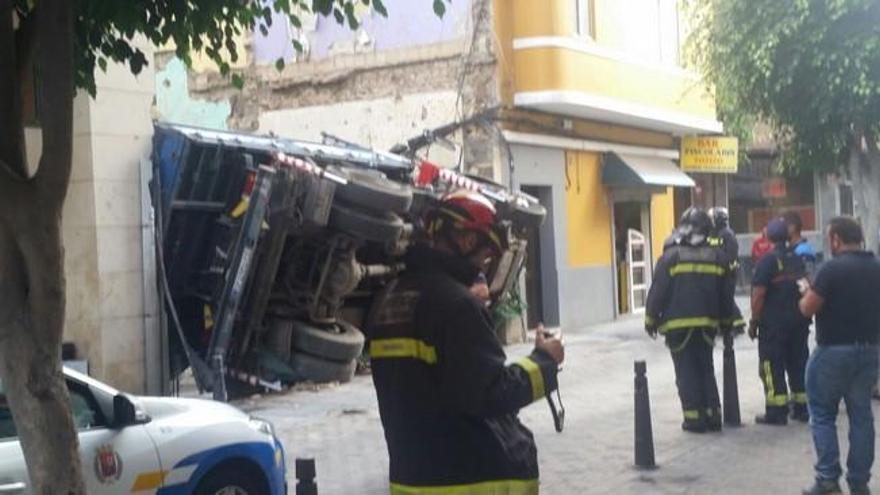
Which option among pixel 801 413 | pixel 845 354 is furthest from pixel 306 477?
pixel 801 413

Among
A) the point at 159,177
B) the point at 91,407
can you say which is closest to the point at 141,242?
the point at 159,177

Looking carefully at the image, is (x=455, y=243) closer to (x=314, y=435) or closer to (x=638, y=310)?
(x=314, y=435)

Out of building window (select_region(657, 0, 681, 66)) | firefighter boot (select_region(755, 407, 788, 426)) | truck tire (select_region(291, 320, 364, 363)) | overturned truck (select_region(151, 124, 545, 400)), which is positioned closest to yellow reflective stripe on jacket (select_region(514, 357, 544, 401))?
overturned truck (select_region(151, 124, 545, 400))

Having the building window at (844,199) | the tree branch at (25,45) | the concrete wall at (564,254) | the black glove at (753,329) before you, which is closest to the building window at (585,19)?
the concrete wall at (564,254)

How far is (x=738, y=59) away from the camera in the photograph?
15.8m

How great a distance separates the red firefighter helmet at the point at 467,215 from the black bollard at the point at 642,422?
506 cm

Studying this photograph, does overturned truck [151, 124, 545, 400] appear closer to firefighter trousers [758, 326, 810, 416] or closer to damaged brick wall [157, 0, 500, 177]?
firefighter trousers [758, 326, 810, 416]

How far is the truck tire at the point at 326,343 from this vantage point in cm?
1035

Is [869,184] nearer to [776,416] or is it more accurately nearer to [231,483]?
[776,416]

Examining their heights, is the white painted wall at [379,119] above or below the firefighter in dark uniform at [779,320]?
above

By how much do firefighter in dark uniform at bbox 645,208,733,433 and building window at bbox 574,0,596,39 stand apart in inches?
428

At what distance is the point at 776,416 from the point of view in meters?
11.2

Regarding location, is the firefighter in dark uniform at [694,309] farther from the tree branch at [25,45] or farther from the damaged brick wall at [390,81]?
the damaged brick wall at [390,81]

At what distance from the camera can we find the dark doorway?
70.7ft
